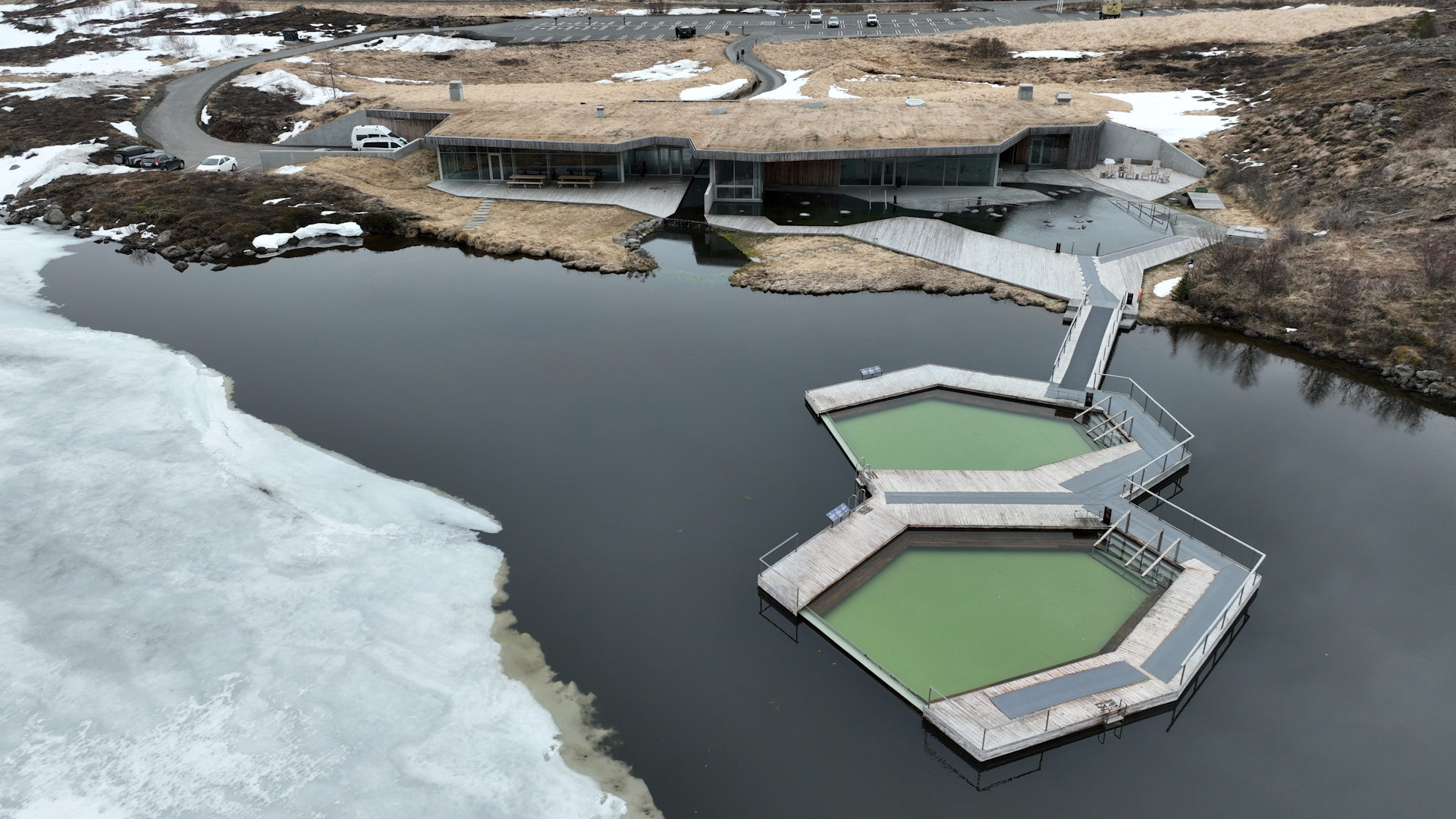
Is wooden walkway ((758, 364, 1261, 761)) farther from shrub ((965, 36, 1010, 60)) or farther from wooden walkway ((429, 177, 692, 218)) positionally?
shrub ((965, 36, 1010, 60))

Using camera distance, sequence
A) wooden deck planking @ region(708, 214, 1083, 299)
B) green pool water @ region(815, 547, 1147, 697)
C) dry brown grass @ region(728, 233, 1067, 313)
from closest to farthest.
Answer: green pool water @ region(815, 547, 1147, 697)
dry brown grass @ region(728, 233, 1067, 313)
wooden deck planking @ region(708, 214, 1083, 299)

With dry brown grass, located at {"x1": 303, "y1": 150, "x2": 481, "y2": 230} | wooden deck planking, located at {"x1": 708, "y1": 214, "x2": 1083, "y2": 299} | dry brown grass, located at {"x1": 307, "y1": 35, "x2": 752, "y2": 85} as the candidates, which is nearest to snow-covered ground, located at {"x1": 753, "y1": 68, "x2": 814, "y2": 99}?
dry brown grass, located at {"x1": 307, "y1": 35, "x2": 752, "y2": 85}

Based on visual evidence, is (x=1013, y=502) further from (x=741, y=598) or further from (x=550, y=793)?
(x=550, y=793)

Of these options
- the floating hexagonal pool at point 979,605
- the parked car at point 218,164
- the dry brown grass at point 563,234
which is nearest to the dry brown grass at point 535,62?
the parked car at point 218,164

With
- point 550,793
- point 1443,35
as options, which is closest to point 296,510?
point 550,793

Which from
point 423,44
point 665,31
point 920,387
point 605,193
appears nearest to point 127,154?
point 605,193

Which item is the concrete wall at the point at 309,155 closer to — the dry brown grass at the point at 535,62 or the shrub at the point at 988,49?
the dry brown grass at the point at 535,62
